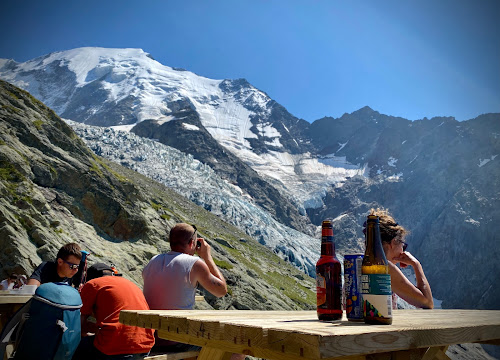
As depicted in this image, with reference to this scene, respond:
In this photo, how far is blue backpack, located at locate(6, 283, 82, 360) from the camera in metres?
3.20

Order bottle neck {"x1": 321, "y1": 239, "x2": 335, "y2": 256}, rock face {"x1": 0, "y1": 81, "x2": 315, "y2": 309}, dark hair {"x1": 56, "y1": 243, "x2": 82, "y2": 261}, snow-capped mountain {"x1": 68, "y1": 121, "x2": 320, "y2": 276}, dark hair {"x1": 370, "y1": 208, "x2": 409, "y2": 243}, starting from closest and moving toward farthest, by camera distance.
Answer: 1. bottle neck {"x1": 321, "y1": 239, "x2": 335, "y2": 256}
2. dark hair {"x1": 370, "y1": 208, "x2": 409, "y2": 243}
3. dark hair {"x1": 56, "y1": 243, "x2": 82, "y2": 261}
4. rock face {"x1": 0, "y1": 81, "x2": 315, "y2": 309}
5. snow-capped mountain {"x1": 68, "y1": 121, "x2": 320, "y2": 276}

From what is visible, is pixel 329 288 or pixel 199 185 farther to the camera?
pixel 199 185

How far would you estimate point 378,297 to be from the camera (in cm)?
228

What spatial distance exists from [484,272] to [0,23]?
21097 centimetres

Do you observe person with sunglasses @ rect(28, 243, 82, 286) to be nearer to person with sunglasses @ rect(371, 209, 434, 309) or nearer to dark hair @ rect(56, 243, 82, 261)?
dark hair @ rect(56, 243, 82, 261)

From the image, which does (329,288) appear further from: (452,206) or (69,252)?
(452,206)

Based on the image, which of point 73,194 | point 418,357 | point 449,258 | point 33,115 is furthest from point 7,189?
point 449,258

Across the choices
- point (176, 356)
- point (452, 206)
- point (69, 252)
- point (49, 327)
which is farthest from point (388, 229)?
point (452, 206)

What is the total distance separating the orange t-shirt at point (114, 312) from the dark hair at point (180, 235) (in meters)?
0.70

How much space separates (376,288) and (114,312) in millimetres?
2460

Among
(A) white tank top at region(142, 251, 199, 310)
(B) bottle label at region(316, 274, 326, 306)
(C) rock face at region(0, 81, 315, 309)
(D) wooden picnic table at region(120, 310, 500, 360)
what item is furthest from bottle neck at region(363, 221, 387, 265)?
(C) rock face at region(0, 81, 315, 309)

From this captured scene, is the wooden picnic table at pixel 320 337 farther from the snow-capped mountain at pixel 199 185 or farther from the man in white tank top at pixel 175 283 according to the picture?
the snow-capped mountain at pixel 199 185

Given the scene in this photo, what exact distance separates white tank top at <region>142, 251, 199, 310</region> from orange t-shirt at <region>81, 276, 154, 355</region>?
0.34 metres

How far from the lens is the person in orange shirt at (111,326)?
3.57m
